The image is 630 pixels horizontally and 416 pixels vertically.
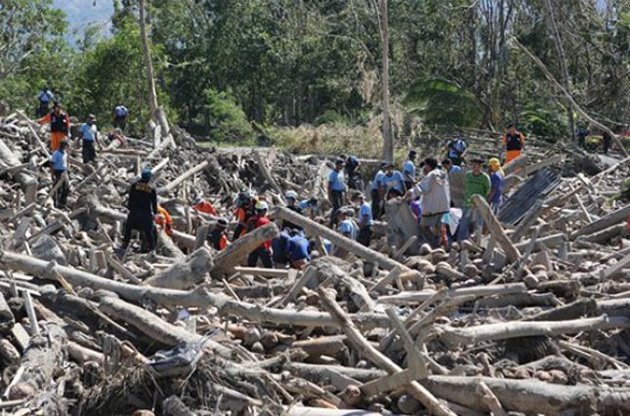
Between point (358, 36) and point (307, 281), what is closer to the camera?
point (307, 281)

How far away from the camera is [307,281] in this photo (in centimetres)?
1113

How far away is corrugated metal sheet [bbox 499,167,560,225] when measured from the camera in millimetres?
16016

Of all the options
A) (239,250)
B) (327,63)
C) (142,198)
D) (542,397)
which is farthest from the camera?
(327,63)

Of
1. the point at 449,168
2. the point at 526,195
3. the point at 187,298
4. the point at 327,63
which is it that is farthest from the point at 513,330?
the point at 327,63

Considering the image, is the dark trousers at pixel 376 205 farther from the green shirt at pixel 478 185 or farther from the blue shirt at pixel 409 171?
the green shirt at pixel 478 185

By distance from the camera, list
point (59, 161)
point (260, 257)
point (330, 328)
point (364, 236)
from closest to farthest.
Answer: point (330, 328)
point (260, 257)
point (364, 236)
point (59, 161)

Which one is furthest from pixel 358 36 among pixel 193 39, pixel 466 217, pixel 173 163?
pixel 466 217

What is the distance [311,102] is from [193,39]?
539cm

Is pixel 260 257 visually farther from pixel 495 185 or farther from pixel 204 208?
pixel 204 208

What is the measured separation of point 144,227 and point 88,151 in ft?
22.4

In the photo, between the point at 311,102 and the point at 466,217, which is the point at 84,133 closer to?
the point at 466,217

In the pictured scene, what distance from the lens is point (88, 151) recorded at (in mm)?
21469

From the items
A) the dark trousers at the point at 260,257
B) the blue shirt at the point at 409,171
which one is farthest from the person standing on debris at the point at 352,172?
the dark trousers at the point at 260,257

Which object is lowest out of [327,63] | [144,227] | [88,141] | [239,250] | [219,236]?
[219,236]
